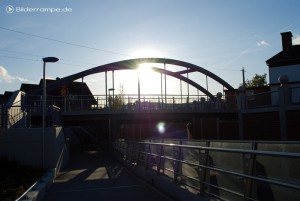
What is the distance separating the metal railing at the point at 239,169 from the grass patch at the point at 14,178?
384 cm

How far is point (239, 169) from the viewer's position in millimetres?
6082

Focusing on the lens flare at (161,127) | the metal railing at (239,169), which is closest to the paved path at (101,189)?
the metal railing at (239,169)

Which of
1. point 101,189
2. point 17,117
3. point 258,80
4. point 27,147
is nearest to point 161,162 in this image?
point 101,189

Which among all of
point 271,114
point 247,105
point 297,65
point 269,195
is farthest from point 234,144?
point 297,65

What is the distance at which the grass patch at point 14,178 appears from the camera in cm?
880

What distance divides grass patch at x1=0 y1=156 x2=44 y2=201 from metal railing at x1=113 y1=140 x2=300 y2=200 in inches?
151

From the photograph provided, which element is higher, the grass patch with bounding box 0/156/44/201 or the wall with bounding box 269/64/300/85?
the wall with bounding box 269/64/300/85

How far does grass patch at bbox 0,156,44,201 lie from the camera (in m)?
8.80

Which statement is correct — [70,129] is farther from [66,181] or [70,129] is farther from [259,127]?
[66,181]

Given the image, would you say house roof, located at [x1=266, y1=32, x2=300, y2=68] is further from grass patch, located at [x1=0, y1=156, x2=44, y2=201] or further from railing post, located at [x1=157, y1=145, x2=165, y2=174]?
grass patch, located at [x1=0, y1=156, x2=44, y2=201]

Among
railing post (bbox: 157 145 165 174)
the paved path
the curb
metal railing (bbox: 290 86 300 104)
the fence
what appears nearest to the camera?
the curb

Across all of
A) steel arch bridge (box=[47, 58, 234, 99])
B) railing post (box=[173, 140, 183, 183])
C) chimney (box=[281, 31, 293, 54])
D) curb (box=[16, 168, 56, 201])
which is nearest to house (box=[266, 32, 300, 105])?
chimney (box=[281, 31, 293, 54])

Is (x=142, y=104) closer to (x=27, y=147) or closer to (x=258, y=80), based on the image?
(x=27, y=147)

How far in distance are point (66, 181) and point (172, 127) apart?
48.2 meters
